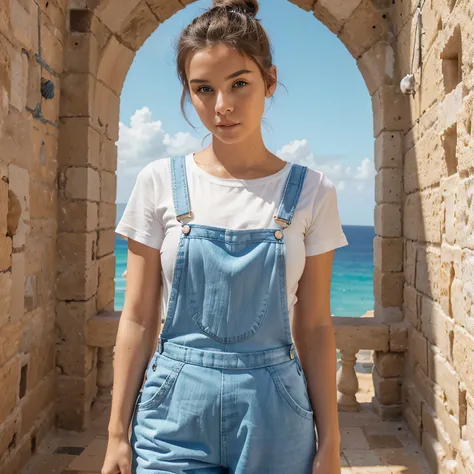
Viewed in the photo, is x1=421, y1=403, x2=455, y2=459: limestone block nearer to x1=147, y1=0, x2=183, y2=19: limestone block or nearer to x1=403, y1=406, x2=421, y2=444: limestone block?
x1=403, y1=406, x2=421, y2=444: limestone block

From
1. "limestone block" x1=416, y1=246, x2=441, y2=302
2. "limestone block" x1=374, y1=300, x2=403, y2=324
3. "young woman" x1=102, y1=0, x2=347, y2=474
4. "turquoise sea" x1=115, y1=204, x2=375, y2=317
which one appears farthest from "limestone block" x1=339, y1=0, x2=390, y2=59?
"turquoise sea" x1=115, y1=204, x2=375, y2=317

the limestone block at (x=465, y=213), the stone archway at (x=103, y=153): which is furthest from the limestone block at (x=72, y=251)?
the limestone block at (x=465, y=213)

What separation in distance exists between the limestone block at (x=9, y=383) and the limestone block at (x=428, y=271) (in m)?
2.59

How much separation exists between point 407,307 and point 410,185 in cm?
97

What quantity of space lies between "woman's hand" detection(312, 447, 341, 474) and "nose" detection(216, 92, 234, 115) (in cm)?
83

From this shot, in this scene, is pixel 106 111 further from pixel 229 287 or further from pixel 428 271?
pixel 229 287

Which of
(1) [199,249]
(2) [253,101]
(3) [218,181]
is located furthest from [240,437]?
(2) [253,101]

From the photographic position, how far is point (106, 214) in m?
4.31

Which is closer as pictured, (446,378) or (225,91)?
(225,91)

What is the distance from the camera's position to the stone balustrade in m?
3.89

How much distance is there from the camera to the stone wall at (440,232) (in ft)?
7.90

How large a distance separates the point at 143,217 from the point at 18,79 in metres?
2.21

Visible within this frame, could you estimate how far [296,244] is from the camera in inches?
46.6

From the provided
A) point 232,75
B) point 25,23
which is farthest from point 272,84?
point 25,23
